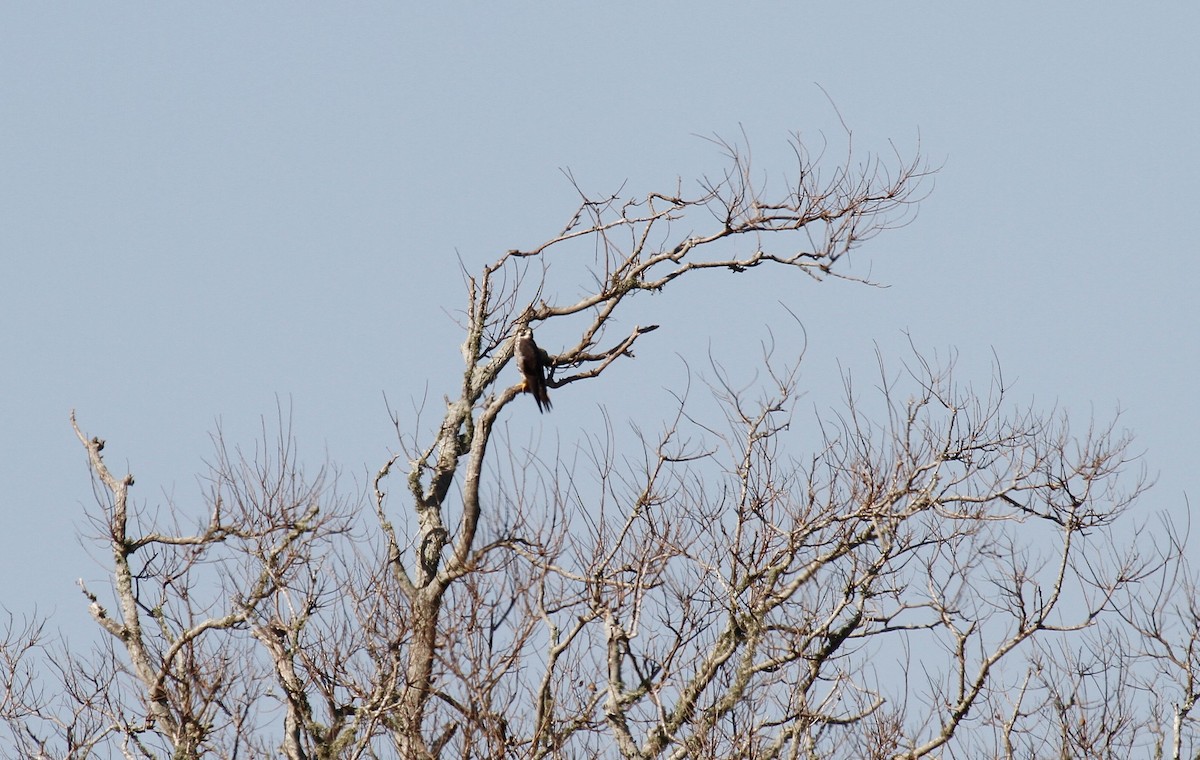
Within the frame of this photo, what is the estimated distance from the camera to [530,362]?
41.4 feet

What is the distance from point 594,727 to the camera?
1023 cm

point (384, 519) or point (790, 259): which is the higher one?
point (790, 259)

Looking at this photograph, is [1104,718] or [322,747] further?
[1104,718]

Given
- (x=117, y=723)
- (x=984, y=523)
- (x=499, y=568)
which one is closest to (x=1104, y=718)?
(x=984, y=523)

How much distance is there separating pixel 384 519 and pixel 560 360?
1913 millimetres

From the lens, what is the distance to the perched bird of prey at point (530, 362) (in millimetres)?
12547

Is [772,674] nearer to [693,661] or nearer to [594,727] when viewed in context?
[693,661]

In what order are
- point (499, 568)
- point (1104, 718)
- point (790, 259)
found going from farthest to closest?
point (790, 259)
point (1104, 718)
point (499, 568)

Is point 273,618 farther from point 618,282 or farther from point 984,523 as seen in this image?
point 984,523

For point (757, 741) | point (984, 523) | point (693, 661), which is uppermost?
point (984, 523)

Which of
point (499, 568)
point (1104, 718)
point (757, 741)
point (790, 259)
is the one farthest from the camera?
point (790, 259)

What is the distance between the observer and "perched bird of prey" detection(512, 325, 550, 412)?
12547 millimetres

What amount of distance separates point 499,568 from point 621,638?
1016 mm

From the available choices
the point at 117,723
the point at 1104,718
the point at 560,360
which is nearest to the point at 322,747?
the point at 117,723
